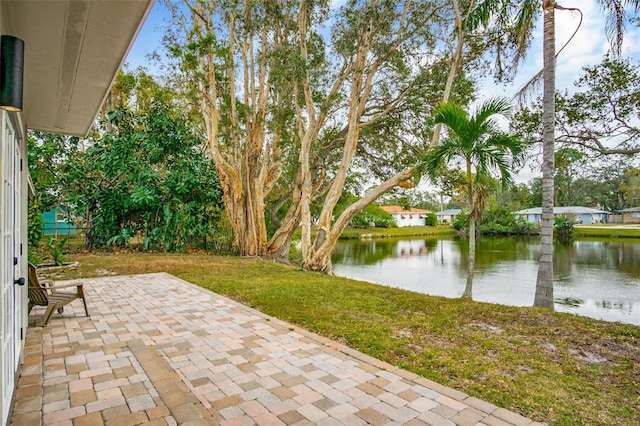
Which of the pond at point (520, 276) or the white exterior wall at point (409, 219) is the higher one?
the white exterior wall at point (409, 219)

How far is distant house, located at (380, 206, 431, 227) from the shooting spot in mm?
55375

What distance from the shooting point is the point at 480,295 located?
11164 mm

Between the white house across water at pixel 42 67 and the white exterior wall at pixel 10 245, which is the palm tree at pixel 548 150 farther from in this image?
the white exterior wall at pixel 10 245

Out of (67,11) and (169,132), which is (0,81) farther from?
(169,132)

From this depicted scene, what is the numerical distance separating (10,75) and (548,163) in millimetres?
7159

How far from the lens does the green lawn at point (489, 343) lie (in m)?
2.96

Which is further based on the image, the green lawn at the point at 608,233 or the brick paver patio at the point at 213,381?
the green lawn at the point at 608,233

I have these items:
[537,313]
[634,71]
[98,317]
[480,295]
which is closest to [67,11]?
[98,317]

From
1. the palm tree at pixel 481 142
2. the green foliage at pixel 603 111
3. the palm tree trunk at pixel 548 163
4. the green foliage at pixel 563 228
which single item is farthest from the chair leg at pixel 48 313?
the green foliage at pixel 563 228

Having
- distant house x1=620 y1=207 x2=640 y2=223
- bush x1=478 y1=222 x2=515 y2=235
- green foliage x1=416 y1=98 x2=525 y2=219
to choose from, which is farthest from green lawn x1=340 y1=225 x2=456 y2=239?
green foliage x1=416 y1=98 x2=525 y2=219

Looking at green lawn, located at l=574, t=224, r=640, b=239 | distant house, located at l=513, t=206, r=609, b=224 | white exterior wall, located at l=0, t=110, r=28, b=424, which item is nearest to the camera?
white exterior wall, located at l=0, t=110, r=28, b=424

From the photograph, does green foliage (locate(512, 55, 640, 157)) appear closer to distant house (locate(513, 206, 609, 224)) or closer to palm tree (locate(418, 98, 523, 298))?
palm tree (locate(418, 98, 523, 298))

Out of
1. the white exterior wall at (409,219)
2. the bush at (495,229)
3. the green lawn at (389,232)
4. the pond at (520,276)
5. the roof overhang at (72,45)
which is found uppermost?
the roof overhang at (72,45)

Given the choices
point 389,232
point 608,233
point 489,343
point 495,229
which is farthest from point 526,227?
point 489,343
